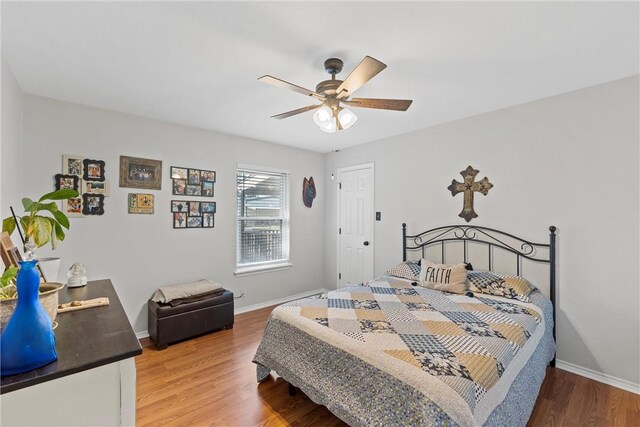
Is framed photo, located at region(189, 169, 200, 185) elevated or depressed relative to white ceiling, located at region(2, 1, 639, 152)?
depressed

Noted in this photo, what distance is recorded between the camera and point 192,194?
349 centimetres

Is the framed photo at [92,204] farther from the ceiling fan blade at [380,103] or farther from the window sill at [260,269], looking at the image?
the ceiling fan blade at [380,103]

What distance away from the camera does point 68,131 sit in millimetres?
2742

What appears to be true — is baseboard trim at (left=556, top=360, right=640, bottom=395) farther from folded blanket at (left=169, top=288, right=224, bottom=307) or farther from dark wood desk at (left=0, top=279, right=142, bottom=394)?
folded blanket at (left=169, top=288, right=224, bottom=307)

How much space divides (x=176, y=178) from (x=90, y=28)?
1869 mm

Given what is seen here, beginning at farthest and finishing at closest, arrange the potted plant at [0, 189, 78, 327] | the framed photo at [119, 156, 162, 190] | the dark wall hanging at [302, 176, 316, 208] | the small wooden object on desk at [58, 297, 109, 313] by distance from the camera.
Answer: the dark wall hanging at [302, 176, 316, 208] < the framed photo at [119, 156, 162, 190] < the small wooden object on desk at [58, 297, 109, 313] < the potted plant at [0, 189, 78, 327]

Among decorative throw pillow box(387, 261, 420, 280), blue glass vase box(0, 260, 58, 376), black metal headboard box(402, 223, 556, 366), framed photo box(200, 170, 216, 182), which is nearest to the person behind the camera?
blue glass vase box(0, 260, 58, 376)

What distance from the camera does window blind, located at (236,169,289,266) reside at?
404 centimetres

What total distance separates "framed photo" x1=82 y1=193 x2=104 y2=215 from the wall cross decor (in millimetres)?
3804

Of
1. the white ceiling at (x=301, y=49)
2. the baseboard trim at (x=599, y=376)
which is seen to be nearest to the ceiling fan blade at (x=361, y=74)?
the white ceiling at (x=301, y=49)

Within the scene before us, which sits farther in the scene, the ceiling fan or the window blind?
the window blind

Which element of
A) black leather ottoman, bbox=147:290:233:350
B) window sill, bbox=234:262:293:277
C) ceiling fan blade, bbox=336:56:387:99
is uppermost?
ceiling fan blade, bbox=336:56:387:99

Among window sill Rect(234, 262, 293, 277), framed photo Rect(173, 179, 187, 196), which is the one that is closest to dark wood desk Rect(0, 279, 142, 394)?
framed photo Rect(173, 179, 187, 196)

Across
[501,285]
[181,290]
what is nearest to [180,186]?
[181,290]
